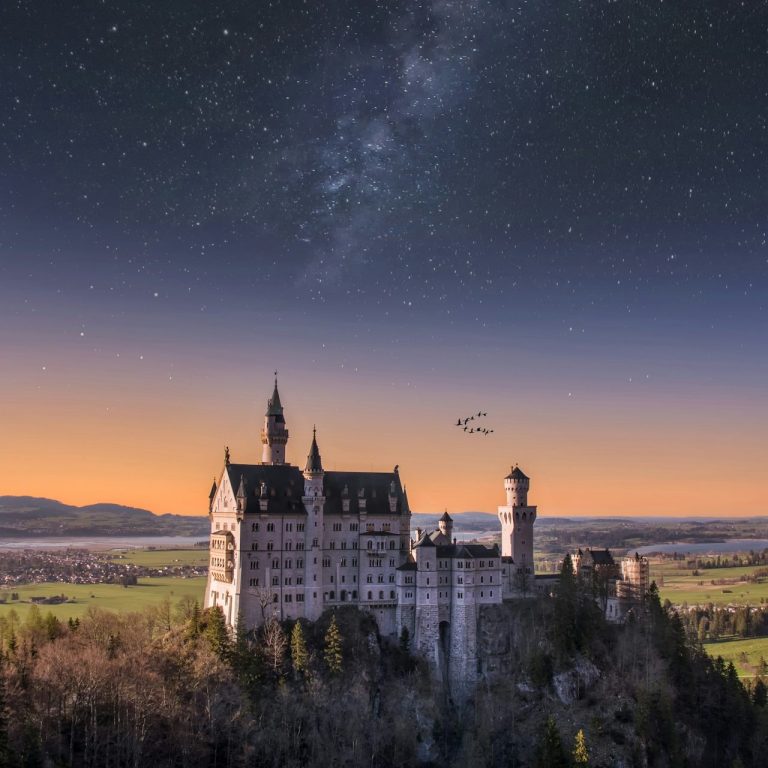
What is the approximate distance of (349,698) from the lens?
104875 mm

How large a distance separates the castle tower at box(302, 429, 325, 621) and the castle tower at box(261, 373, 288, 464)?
9453 mm

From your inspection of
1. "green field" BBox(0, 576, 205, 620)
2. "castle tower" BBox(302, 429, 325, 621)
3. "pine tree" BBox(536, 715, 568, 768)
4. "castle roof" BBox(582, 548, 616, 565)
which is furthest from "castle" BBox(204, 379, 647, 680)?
"green field" BBox(0, 576, 205, 620)

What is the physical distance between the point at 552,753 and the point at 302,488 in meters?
46.3

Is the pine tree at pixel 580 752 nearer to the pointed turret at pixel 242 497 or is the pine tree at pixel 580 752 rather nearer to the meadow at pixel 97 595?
the pointed turret at pixel 242 497

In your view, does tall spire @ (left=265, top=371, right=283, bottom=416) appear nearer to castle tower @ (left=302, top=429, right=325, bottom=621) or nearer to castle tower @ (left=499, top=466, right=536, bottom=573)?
castle tower @ (left=302, top=429, right=325, bottom=621)

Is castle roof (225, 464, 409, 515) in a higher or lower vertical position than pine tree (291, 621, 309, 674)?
higher

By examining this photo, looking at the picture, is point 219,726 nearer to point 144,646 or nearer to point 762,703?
point 144,646

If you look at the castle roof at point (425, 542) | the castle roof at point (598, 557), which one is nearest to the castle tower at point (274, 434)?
the castle roof at point (425, 542)

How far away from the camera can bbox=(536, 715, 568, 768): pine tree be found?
94.9 m

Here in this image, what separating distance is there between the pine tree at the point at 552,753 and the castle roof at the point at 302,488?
122 feet

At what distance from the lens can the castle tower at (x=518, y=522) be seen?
126000 millimetres

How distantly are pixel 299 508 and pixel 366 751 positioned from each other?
32108 millimetres

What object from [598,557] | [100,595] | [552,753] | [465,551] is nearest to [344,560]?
[465,551]

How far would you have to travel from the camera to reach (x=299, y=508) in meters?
114
